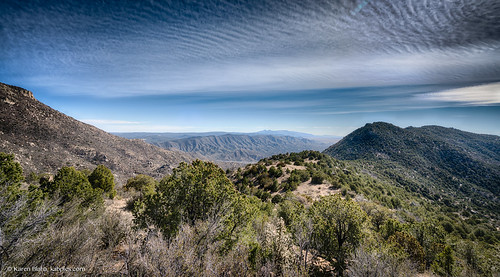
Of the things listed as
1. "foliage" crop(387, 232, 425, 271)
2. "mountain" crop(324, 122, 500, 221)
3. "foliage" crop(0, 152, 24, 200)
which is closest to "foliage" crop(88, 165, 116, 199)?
→ "foliage" crop(0, 152, 24, 200)

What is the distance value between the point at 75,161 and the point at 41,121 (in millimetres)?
23418

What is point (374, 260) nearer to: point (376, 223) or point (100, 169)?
point (376, 223)

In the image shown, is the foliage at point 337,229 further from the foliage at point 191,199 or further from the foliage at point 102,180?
the foliage at point 102,180

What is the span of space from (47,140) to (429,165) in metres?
200

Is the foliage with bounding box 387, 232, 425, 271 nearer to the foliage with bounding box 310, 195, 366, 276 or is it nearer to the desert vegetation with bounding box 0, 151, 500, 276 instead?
the desert vegetation with bounding box 0, 151, 500, 276

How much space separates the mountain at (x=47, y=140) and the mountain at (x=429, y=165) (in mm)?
128591

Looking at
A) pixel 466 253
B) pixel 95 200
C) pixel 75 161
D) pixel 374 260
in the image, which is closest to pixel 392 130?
pixel 466 253

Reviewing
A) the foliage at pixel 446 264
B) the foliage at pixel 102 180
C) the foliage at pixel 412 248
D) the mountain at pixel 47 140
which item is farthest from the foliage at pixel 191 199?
the mountain at pixel 47 140

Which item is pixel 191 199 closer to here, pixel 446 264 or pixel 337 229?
pixel 337 229

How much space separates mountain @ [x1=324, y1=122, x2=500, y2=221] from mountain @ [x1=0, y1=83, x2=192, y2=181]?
129 meters

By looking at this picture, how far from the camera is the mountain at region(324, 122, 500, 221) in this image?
93.7 m

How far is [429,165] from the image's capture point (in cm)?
12069

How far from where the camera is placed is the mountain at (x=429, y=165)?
93.7 metres

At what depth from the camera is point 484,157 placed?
158m
